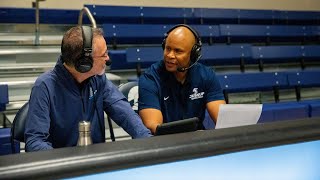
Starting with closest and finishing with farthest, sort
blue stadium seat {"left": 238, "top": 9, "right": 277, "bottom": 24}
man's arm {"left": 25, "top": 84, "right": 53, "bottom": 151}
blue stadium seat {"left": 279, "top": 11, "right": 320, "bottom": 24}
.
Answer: man's arm {"left": 25, "top": 84, "right": 53, "bottom": 151}
blue stadium seat {"left": 238, "top": 9, "right": 277, "bottom": 24}
blue stadium seat {"left": 279, "top": 11, "right": 320, "bottom": 24}

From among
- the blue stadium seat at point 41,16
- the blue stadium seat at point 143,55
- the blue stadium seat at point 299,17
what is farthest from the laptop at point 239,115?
the blue stadium seat at point 299,17

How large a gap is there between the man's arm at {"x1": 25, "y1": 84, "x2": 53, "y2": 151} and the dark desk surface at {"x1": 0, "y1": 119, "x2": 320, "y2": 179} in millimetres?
719

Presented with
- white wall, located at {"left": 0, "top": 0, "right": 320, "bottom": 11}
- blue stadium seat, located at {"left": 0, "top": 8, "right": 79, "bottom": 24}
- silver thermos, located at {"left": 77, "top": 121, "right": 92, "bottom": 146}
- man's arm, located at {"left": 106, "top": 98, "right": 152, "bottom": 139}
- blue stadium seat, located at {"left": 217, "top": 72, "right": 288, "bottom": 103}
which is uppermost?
white wall, located at {"left": 0, "top": 0, "right": 320, "bottom": 11}

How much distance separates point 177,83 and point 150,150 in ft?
4.01

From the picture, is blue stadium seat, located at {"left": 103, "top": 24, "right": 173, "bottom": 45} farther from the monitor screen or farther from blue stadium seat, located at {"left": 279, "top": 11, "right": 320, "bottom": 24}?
the monitor screen

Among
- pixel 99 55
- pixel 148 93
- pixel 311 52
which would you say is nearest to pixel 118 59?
pixel 148 93

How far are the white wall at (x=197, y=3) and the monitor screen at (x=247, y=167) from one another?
4047 mm

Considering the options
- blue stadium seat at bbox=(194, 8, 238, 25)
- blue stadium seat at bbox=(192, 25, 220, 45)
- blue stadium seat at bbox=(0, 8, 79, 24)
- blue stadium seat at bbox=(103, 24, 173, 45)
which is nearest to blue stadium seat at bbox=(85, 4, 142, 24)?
blue stadium seat at bbox=(0, 8, 79, 24)

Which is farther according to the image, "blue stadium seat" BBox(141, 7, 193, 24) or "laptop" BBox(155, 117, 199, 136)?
"blue stadium seat" BBox(141, 7, 193, 24)

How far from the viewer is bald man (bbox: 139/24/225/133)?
171 centimetres

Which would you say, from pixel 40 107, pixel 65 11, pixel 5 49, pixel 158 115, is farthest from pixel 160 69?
pixel 65 11

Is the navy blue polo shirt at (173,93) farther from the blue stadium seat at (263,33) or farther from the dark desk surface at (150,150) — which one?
the blue stadium seat at (263,33)

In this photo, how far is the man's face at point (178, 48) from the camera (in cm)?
171

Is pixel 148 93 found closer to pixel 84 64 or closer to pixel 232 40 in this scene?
pixel 84 64
